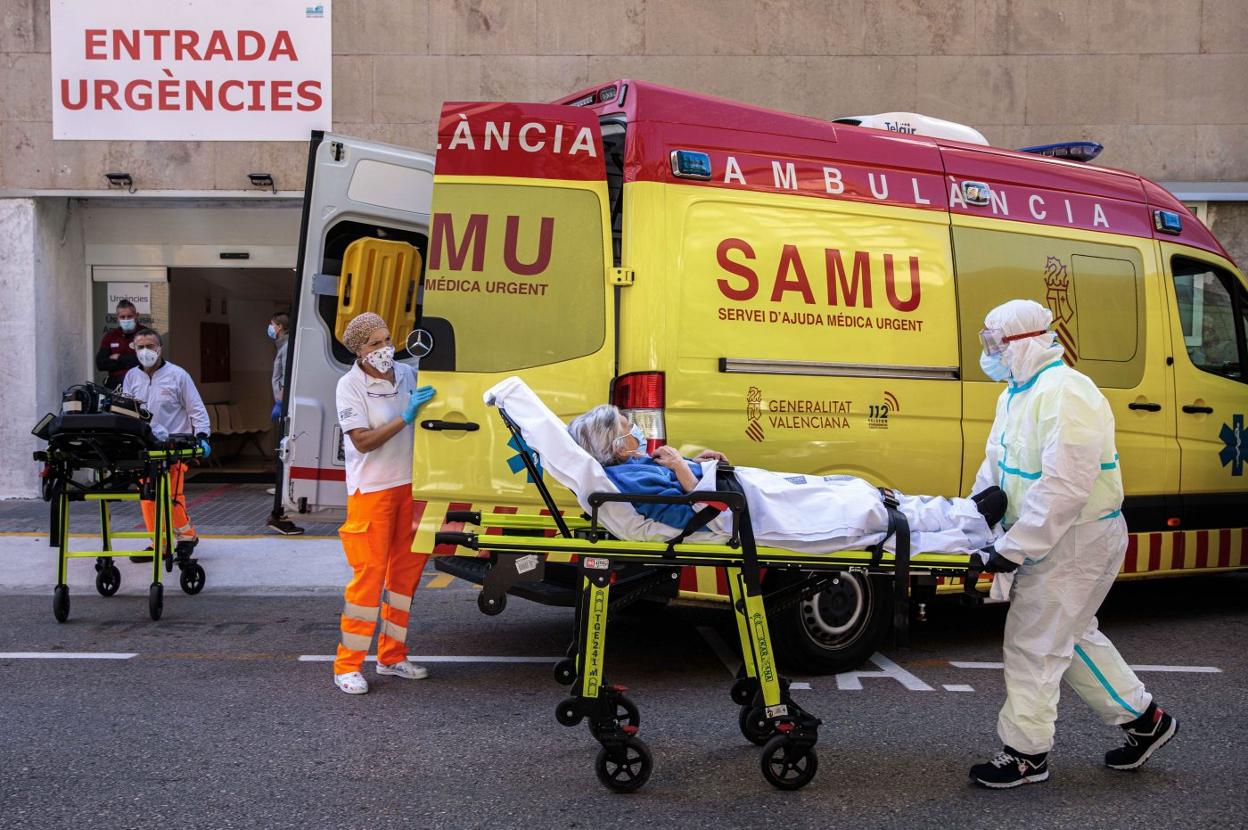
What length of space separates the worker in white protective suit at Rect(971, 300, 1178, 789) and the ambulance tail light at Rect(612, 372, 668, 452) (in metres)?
1.54

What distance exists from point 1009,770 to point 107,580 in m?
5.92

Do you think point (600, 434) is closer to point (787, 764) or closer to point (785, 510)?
point (785, 510)

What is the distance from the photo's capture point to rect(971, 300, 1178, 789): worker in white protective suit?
4.02m

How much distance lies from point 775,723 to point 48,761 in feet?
9.18

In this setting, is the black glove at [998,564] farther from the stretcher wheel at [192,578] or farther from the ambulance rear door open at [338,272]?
the stretcher wheel at [192,578]

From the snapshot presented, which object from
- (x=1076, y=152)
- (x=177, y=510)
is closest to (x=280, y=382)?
(x=177, y=510)

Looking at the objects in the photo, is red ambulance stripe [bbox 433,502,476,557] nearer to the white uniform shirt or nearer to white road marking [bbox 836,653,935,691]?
white road marking [bbox 836,653,935,691]

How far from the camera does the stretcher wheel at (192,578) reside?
763cm

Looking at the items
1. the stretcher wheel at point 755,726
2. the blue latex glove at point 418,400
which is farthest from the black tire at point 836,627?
the blue latex glove at point 418,400

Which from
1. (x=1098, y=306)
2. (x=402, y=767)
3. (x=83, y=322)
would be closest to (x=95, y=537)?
(x=83, y=322)

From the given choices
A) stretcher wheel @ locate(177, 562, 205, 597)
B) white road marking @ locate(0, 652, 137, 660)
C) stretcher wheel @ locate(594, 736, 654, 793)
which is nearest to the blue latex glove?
stretcher wheel @ locate(594, 736, 654, 793)

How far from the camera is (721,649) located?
6.23 meters

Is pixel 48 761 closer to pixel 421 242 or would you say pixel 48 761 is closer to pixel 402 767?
pixel 402 767

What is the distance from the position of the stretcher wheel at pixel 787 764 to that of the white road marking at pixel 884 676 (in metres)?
1.34
